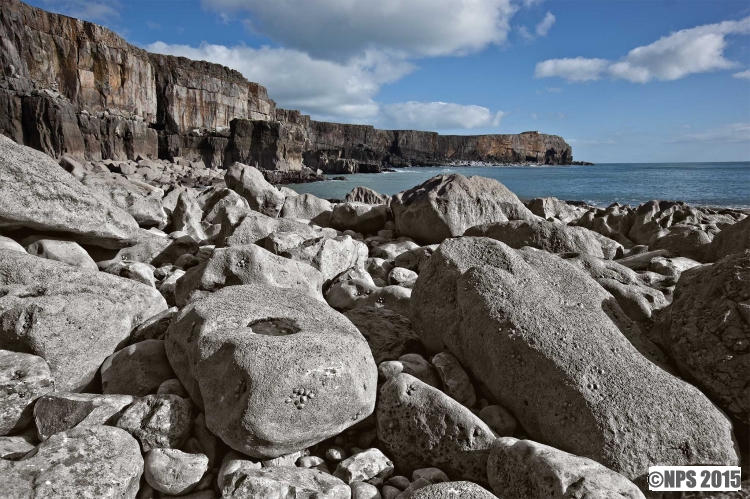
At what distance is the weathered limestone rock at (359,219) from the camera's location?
9367mm

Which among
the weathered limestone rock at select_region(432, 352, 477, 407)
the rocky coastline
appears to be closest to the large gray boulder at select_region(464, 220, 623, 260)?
the rocky coastline

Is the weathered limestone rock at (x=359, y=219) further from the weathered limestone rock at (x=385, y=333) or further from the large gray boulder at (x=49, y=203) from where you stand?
the weathered limestone rock at (x=385, y=333)

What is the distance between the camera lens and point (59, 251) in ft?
14.9

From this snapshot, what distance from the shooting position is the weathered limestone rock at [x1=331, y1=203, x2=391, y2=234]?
937 cm

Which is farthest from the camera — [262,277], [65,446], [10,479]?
[262,277]

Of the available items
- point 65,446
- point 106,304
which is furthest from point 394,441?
point 106,304

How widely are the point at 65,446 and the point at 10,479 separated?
250 millimetres

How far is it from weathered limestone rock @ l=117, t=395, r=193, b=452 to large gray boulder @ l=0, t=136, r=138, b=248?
2.71m

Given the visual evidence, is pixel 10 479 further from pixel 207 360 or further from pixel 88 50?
pixel 88 50

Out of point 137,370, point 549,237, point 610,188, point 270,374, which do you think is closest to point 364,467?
point 270,374

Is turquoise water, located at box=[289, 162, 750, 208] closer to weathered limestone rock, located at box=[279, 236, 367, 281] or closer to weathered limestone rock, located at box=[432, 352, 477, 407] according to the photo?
weathered limestone rock, located at box=[279, 236, 367, 281]

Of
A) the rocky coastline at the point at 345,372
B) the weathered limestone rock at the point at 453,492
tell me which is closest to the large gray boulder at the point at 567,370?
the rocky coastline at the point at 345,372

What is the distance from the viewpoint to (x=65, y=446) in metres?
2.39

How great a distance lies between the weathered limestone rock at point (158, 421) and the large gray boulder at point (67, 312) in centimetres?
78
